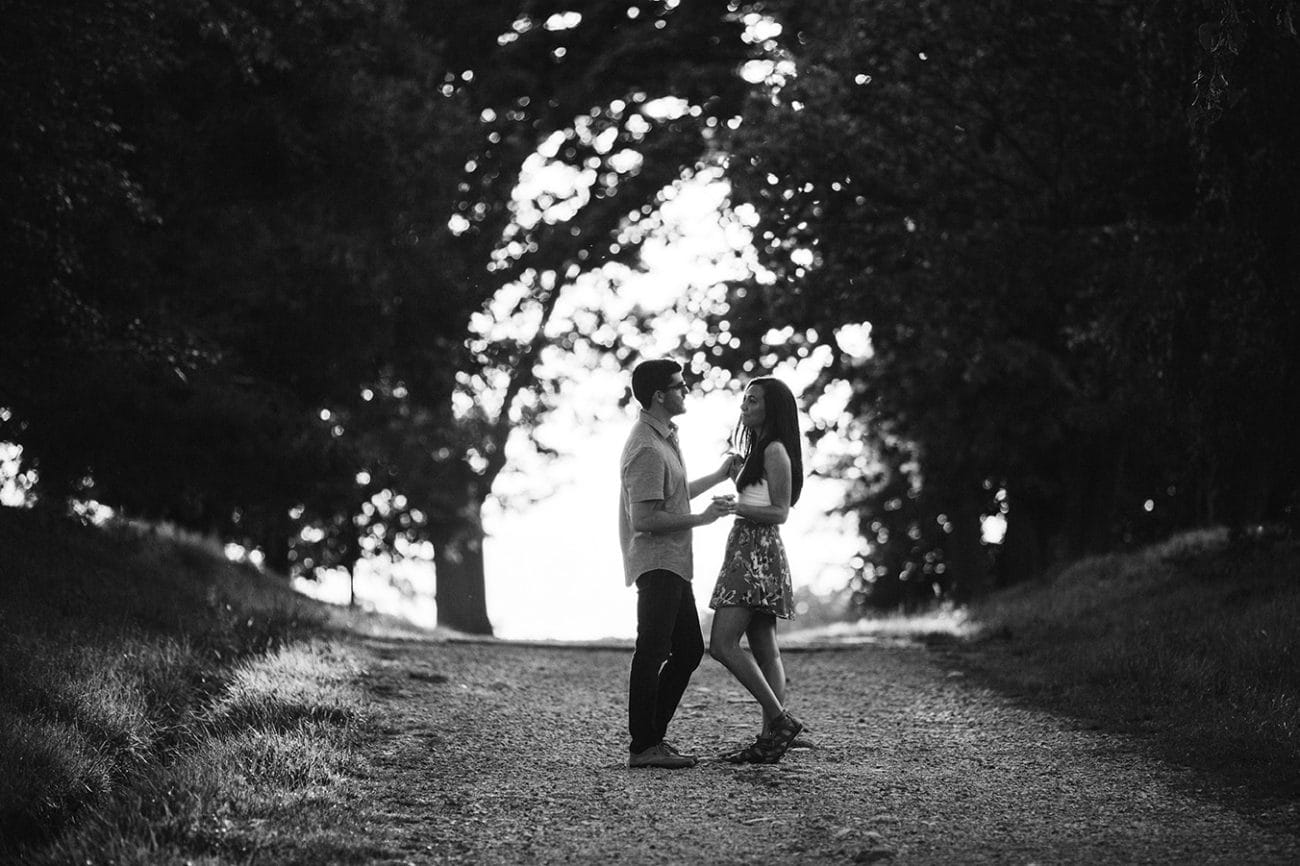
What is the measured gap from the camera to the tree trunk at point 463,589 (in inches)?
1011

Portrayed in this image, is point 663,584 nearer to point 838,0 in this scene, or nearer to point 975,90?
point 975,90

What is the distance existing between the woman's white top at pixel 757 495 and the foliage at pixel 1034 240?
5.57 meters

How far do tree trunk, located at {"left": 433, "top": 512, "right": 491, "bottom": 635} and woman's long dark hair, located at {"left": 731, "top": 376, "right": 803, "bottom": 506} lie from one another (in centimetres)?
1799

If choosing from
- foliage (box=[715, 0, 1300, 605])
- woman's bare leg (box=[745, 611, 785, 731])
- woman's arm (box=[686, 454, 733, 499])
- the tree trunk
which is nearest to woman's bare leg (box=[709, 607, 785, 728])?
woman's bare leg (box=[745, 611, 785, 731])

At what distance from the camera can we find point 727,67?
2216 centimetres

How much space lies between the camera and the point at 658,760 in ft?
24.5

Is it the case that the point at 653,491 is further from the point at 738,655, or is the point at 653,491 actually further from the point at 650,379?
the point at 738,655

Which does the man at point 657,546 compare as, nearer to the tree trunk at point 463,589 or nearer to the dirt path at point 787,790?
the dirt path at point 787,790

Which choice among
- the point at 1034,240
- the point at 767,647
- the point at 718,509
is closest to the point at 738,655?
the point at 767,647

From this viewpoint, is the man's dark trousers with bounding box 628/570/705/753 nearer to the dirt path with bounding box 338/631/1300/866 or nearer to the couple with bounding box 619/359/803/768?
the couple with bounding box 619/359/803/768

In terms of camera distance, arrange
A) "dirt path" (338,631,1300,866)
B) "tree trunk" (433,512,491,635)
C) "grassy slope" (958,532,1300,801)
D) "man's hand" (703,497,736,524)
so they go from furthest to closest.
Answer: "tree trunk" (433,512,491,635) → "grassy slope" (958,532,1300,801) → "man's hand" (703,497,736,524) → "dirt path" (338,631,1300,866)

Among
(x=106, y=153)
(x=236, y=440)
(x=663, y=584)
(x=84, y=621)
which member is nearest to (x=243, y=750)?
(x=663, y=584)

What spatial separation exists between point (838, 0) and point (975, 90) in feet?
10.2

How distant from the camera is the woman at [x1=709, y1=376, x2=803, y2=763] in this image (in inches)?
298
